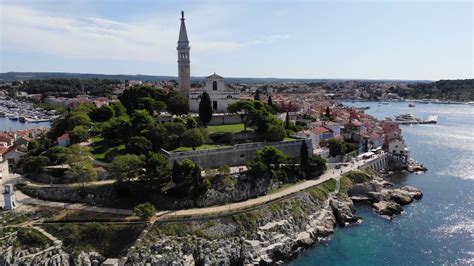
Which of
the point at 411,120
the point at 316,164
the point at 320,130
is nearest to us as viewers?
the point at 316,164

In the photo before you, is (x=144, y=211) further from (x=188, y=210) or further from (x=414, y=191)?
(x=414, y=191)

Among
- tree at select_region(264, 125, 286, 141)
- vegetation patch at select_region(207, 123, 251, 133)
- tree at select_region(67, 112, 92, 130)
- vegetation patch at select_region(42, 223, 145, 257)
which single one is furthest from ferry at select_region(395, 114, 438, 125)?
vegetation patch at select_region(42, 223, 145, 257)

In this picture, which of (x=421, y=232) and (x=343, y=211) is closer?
(x=421, y=232)

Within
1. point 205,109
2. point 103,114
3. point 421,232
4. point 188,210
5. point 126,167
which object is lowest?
point 421,232

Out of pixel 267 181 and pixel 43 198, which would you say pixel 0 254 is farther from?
pixel 267 181

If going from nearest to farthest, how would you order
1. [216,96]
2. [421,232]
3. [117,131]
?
[421,232] → [117,131] → [216,96]

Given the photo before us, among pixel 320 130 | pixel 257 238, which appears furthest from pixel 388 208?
pixel 320 130
